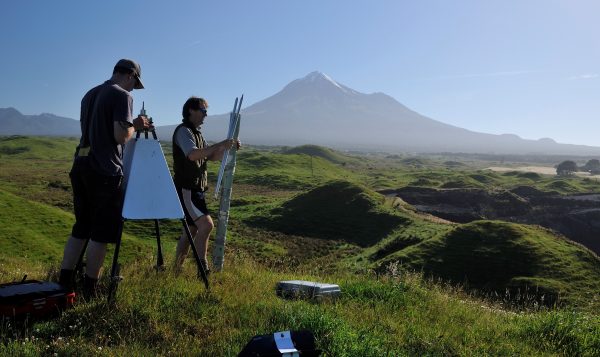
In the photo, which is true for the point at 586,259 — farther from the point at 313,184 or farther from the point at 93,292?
the point at 313,184

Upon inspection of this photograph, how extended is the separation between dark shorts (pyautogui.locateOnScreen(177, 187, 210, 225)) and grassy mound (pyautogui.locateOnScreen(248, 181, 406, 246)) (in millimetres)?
32095

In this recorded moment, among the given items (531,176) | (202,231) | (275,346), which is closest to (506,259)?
(202,231)

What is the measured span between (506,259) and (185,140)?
25965 millimetres

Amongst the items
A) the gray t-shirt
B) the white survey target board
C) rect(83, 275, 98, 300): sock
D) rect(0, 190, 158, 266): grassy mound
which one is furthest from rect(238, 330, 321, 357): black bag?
rect(0, 190, 158, 266): grassy mound

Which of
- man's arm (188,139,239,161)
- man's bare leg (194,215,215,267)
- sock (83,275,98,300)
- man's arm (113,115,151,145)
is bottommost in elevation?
sock (83,275,98,300)

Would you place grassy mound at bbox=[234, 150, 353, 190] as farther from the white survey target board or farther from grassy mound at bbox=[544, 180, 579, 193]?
the white survey target board

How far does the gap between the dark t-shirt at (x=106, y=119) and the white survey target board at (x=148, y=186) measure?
28cm

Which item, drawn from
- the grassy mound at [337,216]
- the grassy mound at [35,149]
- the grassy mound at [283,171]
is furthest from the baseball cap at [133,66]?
the grassy mound at [35,149]

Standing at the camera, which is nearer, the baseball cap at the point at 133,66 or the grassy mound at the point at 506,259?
the baseball cap at the point at 133,66

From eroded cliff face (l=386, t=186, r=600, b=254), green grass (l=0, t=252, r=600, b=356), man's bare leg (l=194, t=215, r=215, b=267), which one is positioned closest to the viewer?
green grass (l=0, t=252, r=600, b=356)

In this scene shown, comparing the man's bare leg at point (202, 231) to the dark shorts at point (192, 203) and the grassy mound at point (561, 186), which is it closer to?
the dark shorts at point (192, 203)

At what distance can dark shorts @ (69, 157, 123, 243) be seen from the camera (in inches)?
230

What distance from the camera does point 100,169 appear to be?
231 inches

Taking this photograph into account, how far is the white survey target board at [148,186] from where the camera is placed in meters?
5.93
